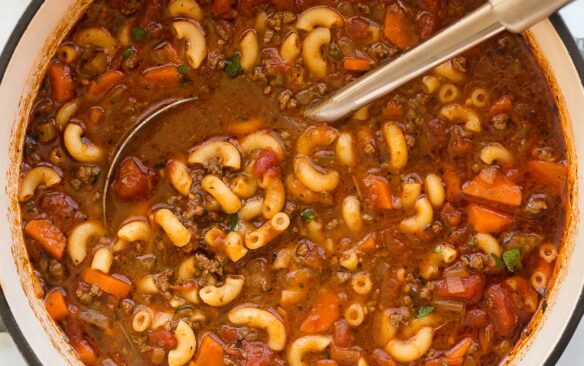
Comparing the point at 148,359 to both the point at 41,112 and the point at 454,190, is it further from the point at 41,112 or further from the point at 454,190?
the point at 454,190

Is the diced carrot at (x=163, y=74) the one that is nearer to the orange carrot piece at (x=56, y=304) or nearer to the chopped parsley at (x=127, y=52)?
the chopped parsley at (x=127, y=52)

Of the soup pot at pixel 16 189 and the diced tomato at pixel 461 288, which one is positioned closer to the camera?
the soup pot at pixel 16 189

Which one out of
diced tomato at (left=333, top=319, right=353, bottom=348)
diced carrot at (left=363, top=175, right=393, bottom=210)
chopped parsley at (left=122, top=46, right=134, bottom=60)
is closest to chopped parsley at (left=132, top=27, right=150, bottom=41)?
chopped parsley at (left=122, top=46, right=134, bottom=60)

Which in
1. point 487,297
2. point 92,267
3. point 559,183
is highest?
point 92,267

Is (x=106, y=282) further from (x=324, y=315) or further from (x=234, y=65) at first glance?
(x=234, y=65)

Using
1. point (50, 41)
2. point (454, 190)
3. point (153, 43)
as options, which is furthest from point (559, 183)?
point (50, 41)

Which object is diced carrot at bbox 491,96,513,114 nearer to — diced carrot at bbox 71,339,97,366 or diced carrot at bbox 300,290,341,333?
diced carrot at bbox 300,290,341,333

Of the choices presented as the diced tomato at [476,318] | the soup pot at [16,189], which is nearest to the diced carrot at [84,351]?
the soup pot at [16,189]
